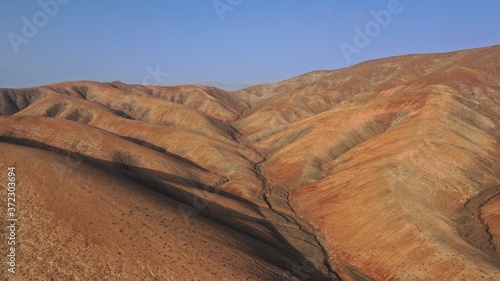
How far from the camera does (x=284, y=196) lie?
52.7 metres

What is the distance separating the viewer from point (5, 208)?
26.5 metres

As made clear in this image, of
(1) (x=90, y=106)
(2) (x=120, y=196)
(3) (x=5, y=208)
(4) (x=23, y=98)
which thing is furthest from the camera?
(4) (x=23, y=98)

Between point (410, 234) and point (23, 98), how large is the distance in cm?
13913

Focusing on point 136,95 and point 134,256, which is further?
point 136,95

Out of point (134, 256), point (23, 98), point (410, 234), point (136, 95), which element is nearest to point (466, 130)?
point (410, 234)

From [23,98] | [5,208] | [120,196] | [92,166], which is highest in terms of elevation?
[23,98]

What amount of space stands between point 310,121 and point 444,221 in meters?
47.7

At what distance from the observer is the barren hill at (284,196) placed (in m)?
25.6

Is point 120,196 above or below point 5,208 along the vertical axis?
above

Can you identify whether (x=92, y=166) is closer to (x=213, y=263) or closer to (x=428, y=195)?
(x=213, y=263)

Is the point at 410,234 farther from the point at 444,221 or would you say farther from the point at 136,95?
the point at 136,95

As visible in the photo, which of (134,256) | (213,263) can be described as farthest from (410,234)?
(134,256)

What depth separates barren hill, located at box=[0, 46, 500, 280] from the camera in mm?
25562

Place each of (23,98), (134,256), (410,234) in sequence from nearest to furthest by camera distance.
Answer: (134,256), (410,234), (23,98)
